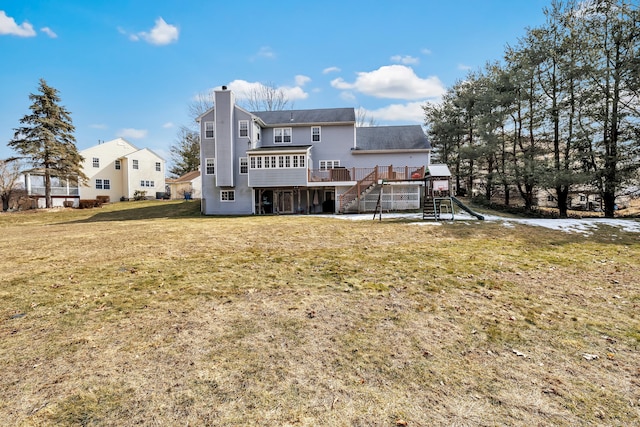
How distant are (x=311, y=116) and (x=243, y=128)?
20.1 ft

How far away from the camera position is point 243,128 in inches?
1005

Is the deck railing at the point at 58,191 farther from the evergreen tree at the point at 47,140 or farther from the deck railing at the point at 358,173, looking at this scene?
the deck railing at the point at 358,173

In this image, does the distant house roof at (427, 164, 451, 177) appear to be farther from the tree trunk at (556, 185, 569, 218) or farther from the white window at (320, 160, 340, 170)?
the white window at (320, 160, 340, 170)

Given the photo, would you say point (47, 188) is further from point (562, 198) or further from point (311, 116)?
point (562, 198)

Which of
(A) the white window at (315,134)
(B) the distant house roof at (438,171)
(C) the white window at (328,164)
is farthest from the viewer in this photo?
(A) the white window at (315,134)

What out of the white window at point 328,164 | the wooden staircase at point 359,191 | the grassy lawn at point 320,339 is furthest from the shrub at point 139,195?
the grassy lawn at point 320,339

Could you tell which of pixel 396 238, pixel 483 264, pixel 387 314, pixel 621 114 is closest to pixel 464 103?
pixel 621 114

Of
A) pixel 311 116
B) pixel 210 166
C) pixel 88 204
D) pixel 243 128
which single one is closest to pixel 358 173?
pixel 311 116

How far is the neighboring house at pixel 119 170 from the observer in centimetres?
3784

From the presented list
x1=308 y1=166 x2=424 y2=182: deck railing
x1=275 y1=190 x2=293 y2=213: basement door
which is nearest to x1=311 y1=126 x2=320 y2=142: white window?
A: x1=308 y1=166 x2=424 y2=182: deck railing

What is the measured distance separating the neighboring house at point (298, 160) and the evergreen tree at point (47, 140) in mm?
17279

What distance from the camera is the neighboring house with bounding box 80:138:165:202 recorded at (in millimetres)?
37844

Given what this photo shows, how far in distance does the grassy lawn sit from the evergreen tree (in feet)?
95.1

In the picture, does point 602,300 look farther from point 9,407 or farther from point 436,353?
point 9,407
